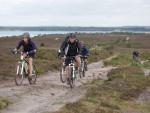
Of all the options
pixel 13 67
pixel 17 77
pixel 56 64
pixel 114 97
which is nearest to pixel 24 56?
pixel 17 77

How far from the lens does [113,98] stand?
786 inches

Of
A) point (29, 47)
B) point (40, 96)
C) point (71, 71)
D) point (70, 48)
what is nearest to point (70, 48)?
point (70, 48)

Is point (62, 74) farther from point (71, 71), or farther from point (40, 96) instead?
point (40, 96)

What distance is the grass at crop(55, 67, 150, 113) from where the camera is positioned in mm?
16234

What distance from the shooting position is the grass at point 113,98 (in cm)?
1623

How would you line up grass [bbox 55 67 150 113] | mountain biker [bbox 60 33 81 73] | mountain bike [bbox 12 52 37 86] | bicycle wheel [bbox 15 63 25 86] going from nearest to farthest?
grass [bbox 55 67 150 113] < mountain biker [bbox 60 33 81 73] < mountain bike [bbox 12 52 37 86] < bicycle wheel [bbox 15 63 25 86]

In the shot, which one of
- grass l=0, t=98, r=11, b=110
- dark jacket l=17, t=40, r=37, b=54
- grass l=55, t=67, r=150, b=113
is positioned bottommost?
grass l=55, t=67, r=150, b=113

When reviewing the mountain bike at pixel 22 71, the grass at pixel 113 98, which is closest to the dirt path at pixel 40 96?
the mountain bike at pixel 22 71

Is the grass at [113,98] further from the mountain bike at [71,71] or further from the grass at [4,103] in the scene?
the grass at [4,103]

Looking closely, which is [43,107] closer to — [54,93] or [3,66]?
[54,93]

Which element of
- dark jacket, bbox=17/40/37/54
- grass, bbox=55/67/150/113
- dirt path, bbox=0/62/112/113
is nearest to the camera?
dirt path, bbox=0/62/112/113

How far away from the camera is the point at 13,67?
31.4 metres

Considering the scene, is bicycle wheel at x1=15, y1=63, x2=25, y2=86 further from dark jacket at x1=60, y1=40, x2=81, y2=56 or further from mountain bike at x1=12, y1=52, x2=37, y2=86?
dark jacket at x1=60, y1=40, x2=81, y2=56

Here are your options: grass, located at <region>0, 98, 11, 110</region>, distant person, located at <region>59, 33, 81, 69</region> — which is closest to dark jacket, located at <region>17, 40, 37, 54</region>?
distant person, located at <region>59, 33, 81, 69</region>
